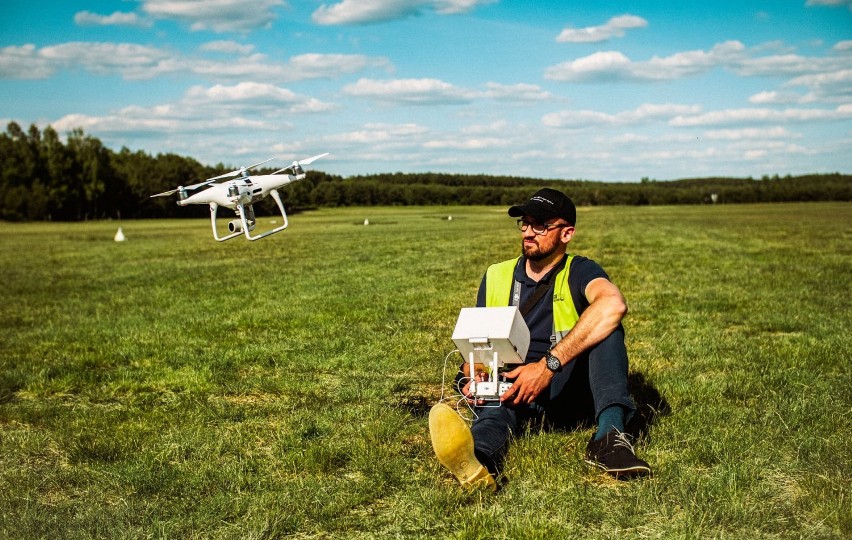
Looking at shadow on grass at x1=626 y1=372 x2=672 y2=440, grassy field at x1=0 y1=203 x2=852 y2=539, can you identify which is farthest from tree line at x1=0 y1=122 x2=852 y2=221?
shadow on grass at x1=626 y1=372 x2=672 y2=440

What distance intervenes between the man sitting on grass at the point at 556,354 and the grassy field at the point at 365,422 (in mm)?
202

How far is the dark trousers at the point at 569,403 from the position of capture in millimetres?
5223

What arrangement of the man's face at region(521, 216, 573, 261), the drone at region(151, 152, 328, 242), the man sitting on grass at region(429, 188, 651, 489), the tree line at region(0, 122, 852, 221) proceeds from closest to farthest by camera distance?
the drone at region(151, 152, 328, 242)
the man sitting on grass at region(429, 188, 651, 489)
the man's face at region(521, 216, 573, 261)
the tree line at region(0, 122, 852, 221)

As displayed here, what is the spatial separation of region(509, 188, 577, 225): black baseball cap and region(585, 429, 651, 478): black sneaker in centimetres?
162

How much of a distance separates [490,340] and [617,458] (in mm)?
1148

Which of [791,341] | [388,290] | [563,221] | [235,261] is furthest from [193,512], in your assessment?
[235,261]

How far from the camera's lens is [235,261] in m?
23.5

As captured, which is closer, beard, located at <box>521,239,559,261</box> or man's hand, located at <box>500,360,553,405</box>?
man's hand, located at <box>500,360,553,405</box>

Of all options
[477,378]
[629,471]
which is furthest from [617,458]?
[477,378]

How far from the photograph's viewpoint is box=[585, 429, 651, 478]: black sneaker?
16.2 ft

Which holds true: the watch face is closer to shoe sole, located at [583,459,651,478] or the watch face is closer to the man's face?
shoe sole, located at [583,459,651,478]

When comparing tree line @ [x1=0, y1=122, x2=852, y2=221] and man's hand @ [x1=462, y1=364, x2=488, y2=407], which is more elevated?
tree line @ [x1=0, y1=122, x2=852, y2=221]

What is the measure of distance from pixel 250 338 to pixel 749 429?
6975mm

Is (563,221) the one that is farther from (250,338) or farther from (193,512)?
(250,338)
